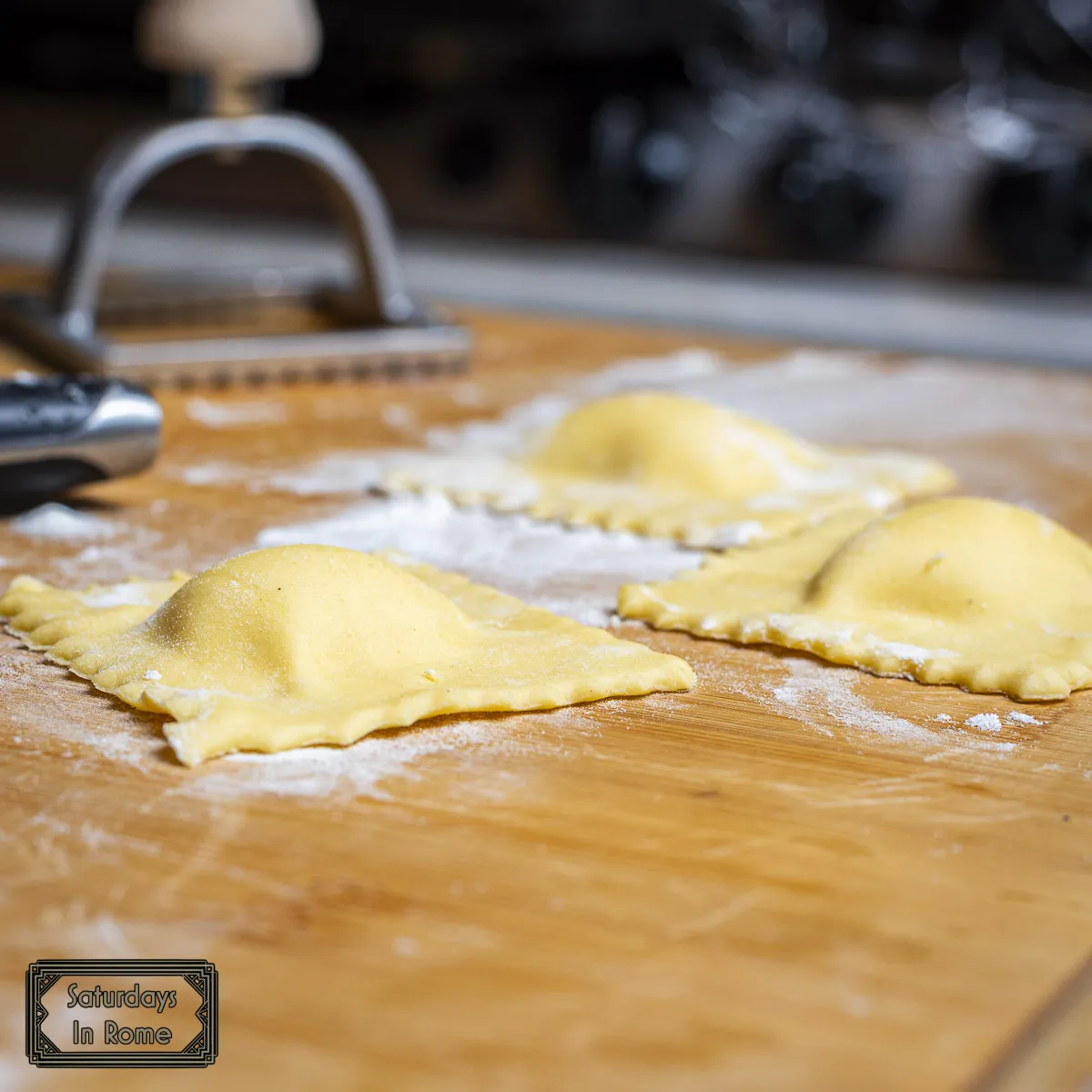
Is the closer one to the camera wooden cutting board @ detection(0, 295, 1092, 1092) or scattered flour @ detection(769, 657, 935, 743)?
wooden cutting board @ detection(0, 295, 1092, 1092)

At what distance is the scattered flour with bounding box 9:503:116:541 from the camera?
112 cm

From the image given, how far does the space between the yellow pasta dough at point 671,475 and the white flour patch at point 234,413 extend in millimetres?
217

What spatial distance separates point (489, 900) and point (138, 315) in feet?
4.40

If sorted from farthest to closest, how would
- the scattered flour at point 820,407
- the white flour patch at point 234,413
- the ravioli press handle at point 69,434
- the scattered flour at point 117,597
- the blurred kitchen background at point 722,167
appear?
the blurred kitchen background at point 722,167
the white flour patch at point 234,413
the scattered flour at point 820,407
the ravioli press handle at point 69,434
the scattered flour at point 117,597

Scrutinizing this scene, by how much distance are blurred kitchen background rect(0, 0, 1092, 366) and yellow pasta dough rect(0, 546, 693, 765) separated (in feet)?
4.87

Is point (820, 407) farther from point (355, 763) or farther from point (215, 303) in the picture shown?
point (355, 763)

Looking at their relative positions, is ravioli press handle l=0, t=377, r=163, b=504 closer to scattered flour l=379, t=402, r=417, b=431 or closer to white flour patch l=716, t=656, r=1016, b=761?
scattered flour l=379, t=402, r=417, b=431

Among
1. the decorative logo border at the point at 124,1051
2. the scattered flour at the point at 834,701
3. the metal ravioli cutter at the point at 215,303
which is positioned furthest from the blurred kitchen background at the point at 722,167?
the decorative logo border at the point at 124,1051

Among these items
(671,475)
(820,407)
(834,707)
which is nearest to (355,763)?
(834,707)

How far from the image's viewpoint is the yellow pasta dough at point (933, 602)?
89 centimetres

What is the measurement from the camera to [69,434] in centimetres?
112

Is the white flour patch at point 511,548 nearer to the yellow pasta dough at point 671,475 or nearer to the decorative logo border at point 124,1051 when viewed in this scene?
the yellow pasta dough at point 671,475

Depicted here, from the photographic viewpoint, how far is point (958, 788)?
738 mm

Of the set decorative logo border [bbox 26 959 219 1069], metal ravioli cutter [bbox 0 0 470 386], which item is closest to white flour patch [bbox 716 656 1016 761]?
decorative logo border [bbox 26 959 219 1069]
